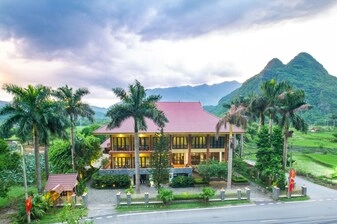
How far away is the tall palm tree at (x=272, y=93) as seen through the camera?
4023cm

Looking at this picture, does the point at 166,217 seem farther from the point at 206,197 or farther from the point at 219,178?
the point at 219,178

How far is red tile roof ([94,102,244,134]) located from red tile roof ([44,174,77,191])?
29.5 ft

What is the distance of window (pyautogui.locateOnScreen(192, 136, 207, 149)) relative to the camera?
149ft

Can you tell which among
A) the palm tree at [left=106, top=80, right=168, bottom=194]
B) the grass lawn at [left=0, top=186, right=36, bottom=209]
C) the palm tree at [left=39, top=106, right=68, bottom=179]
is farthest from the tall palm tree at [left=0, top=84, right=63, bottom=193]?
the palm tree at [left=106, top=80, right=168, bottom=194]

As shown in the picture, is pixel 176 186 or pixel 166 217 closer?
pixel 166 217

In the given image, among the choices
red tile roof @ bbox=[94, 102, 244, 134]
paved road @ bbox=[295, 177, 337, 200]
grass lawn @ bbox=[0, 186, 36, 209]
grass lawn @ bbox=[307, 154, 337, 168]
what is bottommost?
paved road @ bbox=[295, 177, 337, 200]

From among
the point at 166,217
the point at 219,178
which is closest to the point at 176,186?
the point at 219,178

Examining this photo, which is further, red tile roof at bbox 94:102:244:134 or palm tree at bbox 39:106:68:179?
red tile roof at bbox 94:102:244:134

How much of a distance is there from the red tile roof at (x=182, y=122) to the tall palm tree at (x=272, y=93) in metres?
5.24

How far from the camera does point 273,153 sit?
35.7 meters

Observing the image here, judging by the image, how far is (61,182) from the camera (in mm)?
32469

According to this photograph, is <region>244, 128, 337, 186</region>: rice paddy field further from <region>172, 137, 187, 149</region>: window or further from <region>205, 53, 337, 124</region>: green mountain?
<region>205, 53, 337, 124</region>: green mountain

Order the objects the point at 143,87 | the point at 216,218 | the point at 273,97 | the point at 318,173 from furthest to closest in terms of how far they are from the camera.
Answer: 1. the point at 318,173
2. the point at 273,97
3. the point at 143,87
4. the point at 216,218

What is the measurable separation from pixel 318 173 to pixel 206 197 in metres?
26.3
